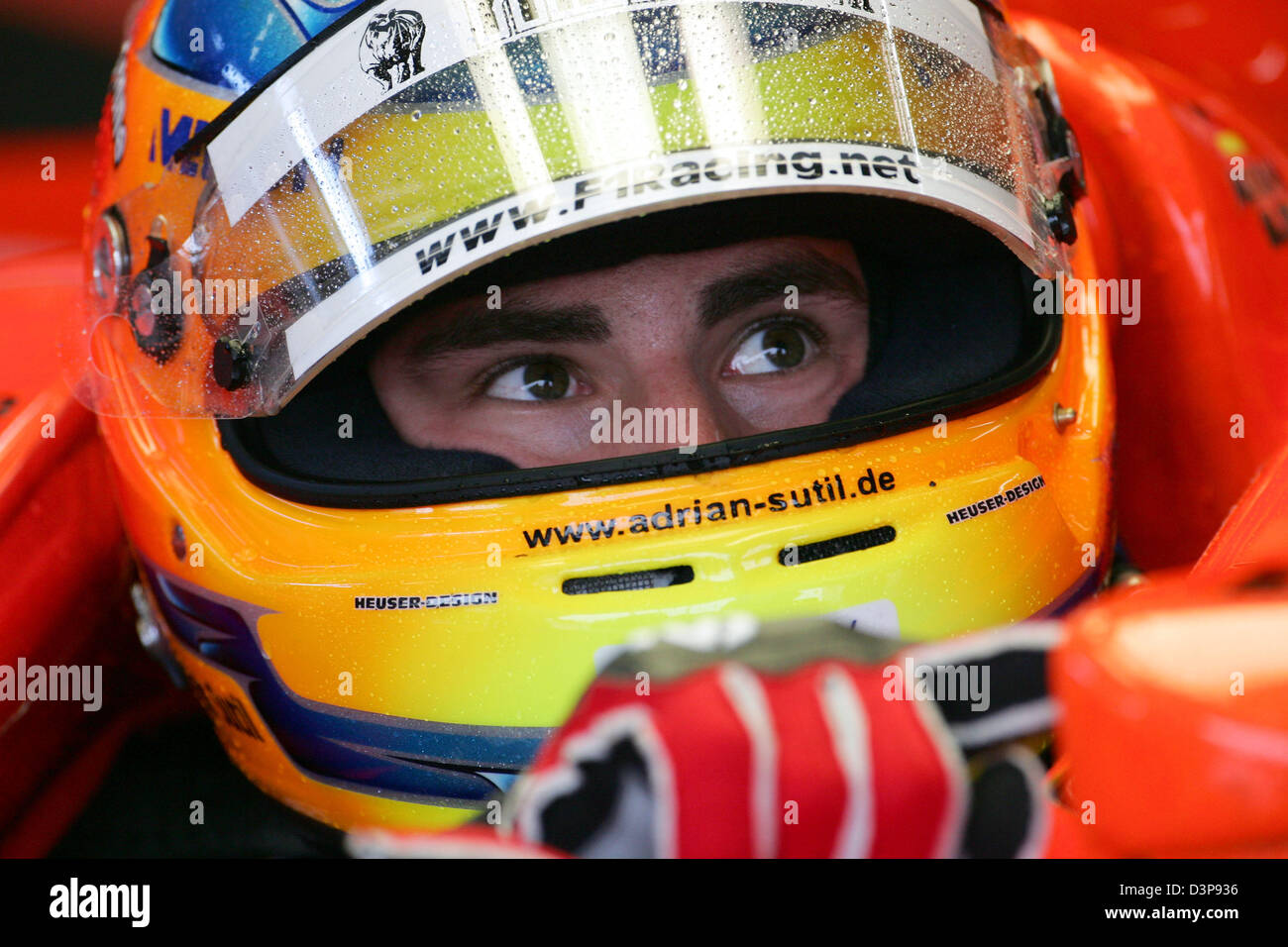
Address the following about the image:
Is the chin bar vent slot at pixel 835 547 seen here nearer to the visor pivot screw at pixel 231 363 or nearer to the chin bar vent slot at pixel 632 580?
the chin bar vent slot at pixel 632 580

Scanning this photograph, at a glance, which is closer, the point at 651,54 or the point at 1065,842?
the point at 1065,842

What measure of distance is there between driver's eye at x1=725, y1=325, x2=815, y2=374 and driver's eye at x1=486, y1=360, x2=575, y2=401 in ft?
0.47

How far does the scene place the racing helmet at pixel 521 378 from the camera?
0.80 metres

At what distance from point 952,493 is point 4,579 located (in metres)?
0.79

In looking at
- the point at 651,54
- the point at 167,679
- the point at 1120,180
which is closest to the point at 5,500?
the point at 167,679

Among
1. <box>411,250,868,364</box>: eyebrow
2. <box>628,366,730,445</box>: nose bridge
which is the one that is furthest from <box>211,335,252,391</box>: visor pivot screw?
<box>628,366,730,445</box>: nose bridge

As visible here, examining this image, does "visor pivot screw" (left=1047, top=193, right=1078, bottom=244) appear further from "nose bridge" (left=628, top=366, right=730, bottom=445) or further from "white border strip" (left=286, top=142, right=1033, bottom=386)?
"nose bridge" (left=628, top=366, right=730, bottom=445)

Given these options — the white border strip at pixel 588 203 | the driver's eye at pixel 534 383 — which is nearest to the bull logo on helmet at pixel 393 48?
the white border strip at pixel 588 203

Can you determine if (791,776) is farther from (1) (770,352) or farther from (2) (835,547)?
(1) (770,352)

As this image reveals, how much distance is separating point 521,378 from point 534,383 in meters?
0.01

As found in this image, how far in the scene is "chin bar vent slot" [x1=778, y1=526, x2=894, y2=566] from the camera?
31.8 inches

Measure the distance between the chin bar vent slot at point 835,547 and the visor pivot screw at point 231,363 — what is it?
0.41 meters
